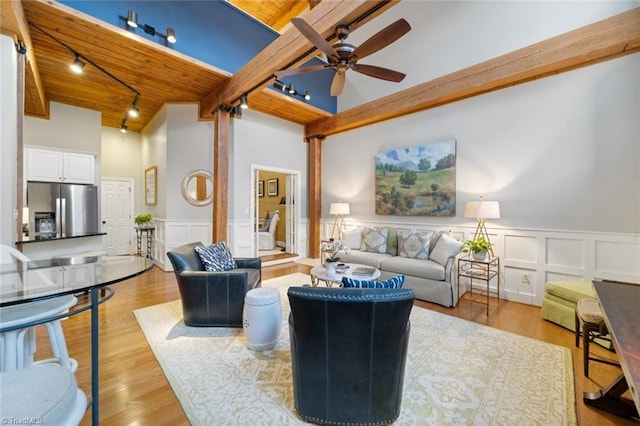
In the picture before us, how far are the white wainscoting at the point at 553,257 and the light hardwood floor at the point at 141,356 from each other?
0.29 m

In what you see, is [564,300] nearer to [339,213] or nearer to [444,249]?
[444,249]

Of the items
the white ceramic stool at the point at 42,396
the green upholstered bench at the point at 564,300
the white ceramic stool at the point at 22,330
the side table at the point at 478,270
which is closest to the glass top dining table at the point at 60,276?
the white ceramic stool at the point at 22,330

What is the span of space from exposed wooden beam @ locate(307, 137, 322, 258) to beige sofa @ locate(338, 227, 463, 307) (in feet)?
4.91

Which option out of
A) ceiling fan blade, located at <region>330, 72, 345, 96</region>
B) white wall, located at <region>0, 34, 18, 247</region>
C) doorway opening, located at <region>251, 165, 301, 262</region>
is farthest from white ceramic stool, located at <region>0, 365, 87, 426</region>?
doorway opening, located at <region>251, 165, 301, 262</region>

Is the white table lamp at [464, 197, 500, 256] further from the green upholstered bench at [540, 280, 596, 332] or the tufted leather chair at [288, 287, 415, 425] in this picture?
the tufted leather chair at [288, 287, 415, 425]

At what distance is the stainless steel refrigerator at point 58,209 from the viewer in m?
4.34

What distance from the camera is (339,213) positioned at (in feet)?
18.2

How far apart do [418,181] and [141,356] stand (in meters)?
4.44

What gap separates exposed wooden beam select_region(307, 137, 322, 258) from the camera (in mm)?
6305

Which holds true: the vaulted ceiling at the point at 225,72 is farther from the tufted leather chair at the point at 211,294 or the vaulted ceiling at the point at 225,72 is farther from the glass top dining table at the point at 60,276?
the tufted leather chair at the point at 211,294

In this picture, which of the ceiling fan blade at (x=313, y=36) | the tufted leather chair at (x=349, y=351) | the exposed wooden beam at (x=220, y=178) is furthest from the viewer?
the exposed wooden beam at (x=220, y=178)

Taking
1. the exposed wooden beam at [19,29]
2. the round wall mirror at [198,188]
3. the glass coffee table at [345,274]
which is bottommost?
the glass coffee table at [345,274]

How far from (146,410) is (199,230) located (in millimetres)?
3865

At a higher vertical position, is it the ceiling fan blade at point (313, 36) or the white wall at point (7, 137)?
the ceiling fan blade at point (313, 36)
